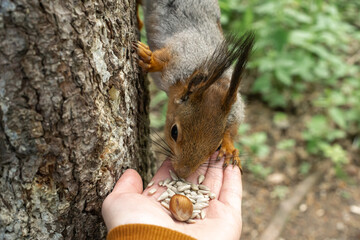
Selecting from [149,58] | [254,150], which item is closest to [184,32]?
[149,58]

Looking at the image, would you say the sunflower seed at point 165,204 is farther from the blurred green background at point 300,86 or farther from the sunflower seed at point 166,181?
the blurred green background at point 300,86

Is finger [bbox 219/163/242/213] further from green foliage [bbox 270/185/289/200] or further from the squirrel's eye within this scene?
green foliage [bbox 270/185/289/200]

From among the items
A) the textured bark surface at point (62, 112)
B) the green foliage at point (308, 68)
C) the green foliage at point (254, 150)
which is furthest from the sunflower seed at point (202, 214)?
the green foliage at point (308, 68)

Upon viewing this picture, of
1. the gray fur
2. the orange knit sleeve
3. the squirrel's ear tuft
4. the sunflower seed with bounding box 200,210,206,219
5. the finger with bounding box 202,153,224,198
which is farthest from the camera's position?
the gray fur

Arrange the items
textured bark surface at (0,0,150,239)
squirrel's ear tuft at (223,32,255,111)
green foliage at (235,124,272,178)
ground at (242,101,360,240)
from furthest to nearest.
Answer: green foliage at (235,124,272,178) < ground at (242,101,360,240) < squirrel's ear tuft at (223,32,255,111) < textured bark surface at (0,0,150,239)

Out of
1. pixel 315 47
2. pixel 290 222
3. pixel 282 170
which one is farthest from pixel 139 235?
pixel 315 47

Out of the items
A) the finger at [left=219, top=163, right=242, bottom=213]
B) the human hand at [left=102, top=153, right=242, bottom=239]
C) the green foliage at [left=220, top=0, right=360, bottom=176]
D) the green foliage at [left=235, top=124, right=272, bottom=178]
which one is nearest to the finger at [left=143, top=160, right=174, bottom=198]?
the human hand at [left=102, top=153, right=242, bottom=239]

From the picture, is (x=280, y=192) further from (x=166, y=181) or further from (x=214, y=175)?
(x=166, y=181)
